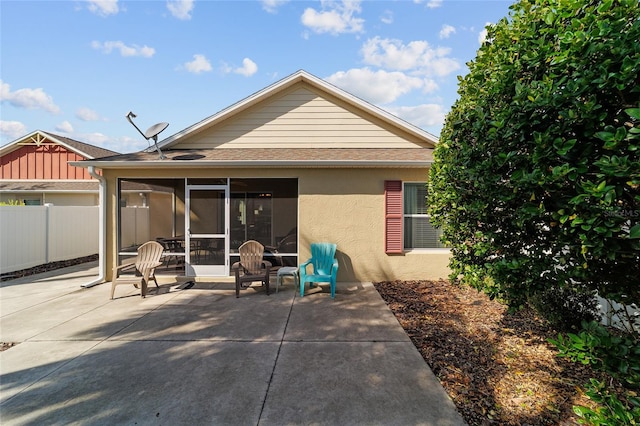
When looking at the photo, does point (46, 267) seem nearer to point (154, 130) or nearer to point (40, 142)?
point (154, 130)

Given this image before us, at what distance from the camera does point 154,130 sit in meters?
7.30

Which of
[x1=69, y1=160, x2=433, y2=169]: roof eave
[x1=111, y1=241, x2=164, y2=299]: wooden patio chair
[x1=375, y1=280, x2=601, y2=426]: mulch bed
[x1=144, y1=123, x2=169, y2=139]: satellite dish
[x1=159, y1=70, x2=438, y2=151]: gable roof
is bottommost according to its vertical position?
[x1=375, y1=280, x2=601, y2=426]: mulch bed

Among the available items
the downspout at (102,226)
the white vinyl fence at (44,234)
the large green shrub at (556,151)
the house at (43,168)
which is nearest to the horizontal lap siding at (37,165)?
the house at (43,168)

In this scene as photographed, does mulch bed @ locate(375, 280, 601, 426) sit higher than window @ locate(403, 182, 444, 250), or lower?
lower

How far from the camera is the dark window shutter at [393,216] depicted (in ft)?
22.8

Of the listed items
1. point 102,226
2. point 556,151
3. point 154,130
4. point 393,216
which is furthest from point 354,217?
point 102,226

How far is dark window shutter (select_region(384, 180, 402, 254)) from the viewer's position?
694 cm

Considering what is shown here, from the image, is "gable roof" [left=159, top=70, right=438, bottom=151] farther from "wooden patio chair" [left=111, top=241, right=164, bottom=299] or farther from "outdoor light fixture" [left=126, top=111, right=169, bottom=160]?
"wooden patio chair" [left=111, top=241, right=164, bottom=299]

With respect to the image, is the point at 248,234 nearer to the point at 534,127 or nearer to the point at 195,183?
the point at 195,183

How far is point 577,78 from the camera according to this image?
1824mm

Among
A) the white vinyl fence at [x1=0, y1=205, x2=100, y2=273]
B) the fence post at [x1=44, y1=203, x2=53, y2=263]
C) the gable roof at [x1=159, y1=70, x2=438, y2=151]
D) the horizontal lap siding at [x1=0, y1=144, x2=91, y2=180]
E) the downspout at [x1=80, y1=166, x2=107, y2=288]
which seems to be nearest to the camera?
the downspout at [x1=80, y1=166, x2=107, y2=288]

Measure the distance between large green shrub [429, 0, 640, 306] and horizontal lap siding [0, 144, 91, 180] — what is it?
18.9 m

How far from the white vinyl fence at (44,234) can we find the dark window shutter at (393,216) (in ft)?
34.0

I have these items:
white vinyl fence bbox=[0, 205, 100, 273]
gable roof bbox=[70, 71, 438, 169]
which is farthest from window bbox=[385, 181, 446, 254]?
white vinyl fence bbox=[0, 205, 100, 273]
